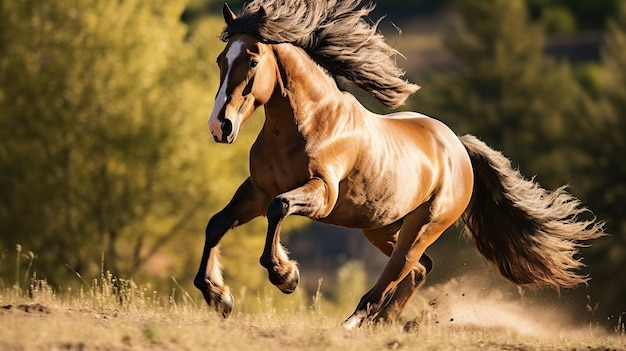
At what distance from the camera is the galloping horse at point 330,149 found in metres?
6.92

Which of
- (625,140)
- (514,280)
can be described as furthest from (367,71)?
(625,140)

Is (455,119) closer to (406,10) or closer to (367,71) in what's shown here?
(367,71)

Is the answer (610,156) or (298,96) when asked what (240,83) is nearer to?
(298,96)

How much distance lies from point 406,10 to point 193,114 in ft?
171

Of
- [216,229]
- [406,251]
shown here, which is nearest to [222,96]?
[216,229]

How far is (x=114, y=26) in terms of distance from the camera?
23.3 metres

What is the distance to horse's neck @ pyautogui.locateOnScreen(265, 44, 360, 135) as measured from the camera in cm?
718

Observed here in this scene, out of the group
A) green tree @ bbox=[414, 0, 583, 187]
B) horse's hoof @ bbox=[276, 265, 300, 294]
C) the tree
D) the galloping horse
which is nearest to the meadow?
horse's hoof @ bbox=[276, 265, 300, 294]

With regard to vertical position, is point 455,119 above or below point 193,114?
below

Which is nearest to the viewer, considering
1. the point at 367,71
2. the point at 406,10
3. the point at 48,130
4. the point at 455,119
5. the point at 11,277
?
the point at 367,71

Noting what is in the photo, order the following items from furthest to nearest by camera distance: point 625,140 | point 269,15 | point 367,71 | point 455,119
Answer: point 455,119 → point 625,140 → point 367,71 → point 269,15

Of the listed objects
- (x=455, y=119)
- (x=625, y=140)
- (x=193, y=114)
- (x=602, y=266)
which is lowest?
(x=602, y=266)

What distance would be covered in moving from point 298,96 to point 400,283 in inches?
81.6

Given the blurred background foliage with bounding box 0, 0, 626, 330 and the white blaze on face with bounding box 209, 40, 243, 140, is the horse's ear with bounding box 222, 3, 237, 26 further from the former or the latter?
the blurred background foliage with bounding box 0, 0, 626, 330
